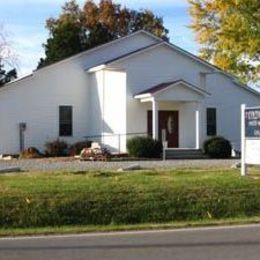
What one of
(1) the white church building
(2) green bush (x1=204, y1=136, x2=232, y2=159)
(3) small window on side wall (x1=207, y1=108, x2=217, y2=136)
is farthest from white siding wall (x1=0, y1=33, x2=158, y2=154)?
(3) small window on side wall (x1=207, y1=108, x2=217, y2=136)

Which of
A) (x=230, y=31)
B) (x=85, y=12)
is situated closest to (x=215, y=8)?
(x=230, y=31)

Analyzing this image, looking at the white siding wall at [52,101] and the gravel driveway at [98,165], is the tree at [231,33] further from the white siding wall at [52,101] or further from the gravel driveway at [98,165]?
the white siding wall at [52,101]

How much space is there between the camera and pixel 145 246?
11.8m

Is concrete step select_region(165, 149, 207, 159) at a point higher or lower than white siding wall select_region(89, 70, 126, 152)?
lower

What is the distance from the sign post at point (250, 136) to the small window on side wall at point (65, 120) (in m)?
20.4

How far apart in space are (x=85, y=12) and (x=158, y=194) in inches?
1940

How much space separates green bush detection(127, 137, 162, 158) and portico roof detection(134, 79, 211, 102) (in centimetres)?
279

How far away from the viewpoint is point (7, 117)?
38844mm

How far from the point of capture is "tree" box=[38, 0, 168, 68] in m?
57.3

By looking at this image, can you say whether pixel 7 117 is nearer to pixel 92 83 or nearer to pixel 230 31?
pixel 92 83

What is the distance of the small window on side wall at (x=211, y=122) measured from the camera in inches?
1694

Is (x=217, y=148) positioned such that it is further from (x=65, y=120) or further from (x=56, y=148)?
(x=65, y=120)

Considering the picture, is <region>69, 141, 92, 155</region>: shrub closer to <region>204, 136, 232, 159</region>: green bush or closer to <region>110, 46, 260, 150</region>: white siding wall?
<region>110, 46, 260, 150</region>: white siding wall

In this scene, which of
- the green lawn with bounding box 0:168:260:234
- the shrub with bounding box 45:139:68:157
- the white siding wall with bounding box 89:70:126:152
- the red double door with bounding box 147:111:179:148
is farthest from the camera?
the red double door with bounding box 147:111:179:148
